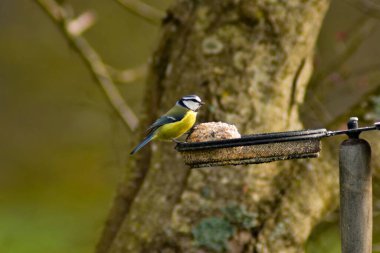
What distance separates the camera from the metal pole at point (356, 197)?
162 centimetres

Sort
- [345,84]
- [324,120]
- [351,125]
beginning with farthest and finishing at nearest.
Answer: [345,84]
[324,120]
[351,125]

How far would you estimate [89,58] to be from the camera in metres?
4.23

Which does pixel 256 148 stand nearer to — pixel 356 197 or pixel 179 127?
pixel 356 197

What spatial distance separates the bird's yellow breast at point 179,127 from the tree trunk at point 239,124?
93 cm

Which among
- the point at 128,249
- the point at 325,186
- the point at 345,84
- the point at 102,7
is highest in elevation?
the point at 102,7

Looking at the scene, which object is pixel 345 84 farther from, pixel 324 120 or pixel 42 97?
pixel 42 97

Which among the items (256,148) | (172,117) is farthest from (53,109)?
(256,148)

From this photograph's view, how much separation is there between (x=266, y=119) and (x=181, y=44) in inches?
19.7

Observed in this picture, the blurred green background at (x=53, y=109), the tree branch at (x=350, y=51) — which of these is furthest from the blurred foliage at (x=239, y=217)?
the blurred green background at (x=53, y=109)

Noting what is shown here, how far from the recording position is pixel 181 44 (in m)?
3.16

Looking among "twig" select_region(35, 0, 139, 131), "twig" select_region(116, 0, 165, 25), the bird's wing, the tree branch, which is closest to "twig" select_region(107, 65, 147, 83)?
"twig" select_region(35, 0, 139, 131)

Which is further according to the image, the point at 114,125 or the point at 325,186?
the point at 114,125

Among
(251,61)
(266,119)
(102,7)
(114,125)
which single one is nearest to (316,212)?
(266,119)

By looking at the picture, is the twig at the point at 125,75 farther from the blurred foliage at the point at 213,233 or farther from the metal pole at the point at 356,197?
the metal pole at the point at 356,197
